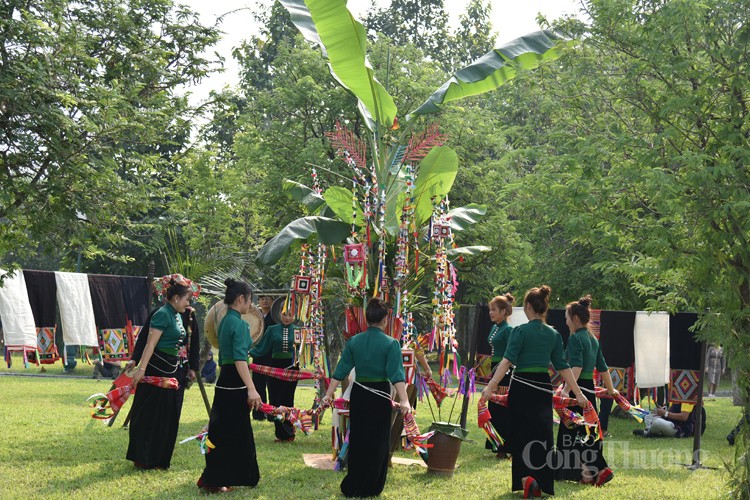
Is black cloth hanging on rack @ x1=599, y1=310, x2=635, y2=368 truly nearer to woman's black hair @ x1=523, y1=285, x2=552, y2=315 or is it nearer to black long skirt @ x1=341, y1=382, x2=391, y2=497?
woman's black hair @ x1=523, y1=285, x2=552, y2=315

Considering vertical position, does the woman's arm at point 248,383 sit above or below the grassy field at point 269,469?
above

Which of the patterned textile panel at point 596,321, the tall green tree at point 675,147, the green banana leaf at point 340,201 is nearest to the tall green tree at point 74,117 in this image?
the green banana leaf at point 340,201

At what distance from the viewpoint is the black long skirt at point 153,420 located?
8.81 m

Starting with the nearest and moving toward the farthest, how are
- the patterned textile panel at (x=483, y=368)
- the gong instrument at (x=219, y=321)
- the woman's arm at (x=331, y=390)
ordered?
the woman's arm at (x=331, y=390), the gong instrument at (x=219, y=321), the patterned textile panel at (x=483, y=368)

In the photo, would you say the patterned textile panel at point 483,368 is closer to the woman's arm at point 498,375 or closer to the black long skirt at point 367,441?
the woman's arm at point 498,375

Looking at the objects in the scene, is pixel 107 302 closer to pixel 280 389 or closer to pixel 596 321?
pixel 280 389

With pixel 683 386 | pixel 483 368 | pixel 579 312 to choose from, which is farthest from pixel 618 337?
pixel 579 312

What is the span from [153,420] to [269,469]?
1.39m

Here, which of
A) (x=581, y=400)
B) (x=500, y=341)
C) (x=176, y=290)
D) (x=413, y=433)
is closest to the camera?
(x=413, y=433)

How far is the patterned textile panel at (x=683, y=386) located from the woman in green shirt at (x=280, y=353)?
5.40m

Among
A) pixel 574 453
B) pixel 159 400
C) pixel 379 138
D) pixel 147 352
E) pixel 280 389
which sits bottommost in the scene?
pixel 574 453

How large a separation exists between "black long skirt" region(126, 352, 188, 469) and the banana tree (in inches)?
67.5

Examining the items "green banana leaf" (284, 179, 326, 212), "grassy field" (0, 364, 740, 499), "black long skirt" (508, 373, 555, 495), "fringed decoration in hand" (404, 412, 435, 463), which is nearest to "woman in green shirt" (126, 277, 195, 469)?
"grassy field" (0, 364, 740, 499)

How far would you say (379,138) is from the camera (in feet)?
34.4
